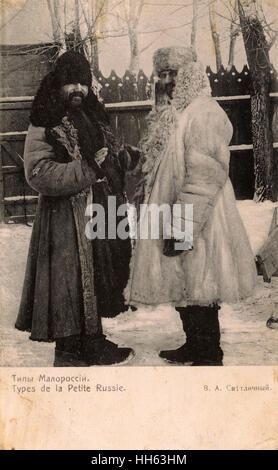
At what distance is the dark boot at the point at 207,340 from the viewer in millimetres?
3373

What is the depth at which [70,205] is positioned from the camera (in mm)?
3312

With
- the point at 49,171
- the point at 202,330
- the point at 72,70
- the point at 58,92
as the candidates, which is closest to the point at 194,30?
the point at 72,70

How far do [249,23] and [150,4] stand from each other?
586 mm

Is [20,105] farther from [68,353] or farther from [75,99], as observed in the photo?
[68,353]

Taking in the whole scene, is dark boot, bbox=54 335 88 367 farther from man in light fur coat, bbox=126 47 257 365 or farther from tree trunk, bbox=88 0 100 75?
tree trunk, bbox=88 0 100 75

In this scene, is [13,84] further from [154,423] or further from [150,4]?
[154,423]

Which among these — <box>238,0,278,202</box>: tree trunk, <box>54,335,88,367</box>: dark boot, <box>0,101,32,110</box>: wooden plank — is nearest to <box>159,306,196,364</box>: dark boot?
<box>54,335,88,367</box>: dark boot

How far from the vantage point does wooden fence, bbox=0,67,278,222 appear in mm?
3426

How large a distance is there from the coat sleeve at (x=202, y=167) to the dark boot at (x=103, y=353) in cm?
82

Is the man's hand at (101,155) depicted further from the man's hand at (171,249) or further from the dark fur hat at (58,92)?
the man's hand at (171,249)

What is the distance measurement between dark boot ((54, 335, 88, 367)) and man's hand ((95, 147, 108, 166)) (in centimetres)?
100

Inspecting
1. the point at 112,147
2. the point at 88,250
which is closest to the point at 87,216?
the point at 88,250

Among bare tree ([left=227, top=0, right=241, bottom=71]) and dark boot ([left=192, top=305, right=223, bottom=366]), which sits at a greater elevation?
bare tree ([left=227, top=0, right=241, bottom=71])

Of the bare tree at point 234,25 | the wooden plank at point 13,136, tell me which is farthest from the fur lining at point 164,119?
the wooden plank at point 13,136
